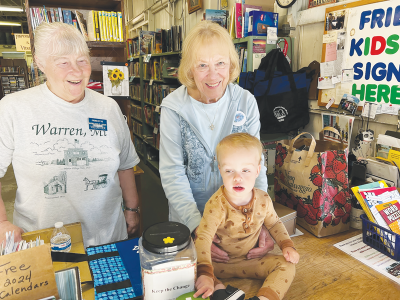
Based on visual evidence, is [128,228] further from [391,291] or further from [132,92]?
[132,92]

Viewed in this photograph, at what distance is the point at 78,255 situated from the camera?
0.91 m

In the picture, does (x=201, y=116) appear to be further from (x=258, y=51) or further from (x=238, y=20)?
(x=238, y=20)

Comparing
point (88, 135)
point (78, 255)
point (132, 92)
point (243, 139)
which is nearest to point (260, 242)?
point (243, 139)

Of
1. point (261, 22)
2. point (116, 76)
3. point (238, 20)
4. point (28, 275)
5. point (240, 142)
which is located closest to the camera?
point (28, 275)

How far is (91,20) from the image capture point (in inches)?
95.2

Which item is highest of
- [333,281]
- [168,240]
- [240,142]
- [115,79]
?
[115,79]

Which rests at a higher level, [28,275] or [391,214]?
[28,275]

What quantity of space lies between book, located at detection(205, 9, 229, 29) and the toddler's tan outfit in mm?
2672

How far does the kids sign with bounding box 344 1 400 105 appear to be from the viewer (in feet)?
5.75

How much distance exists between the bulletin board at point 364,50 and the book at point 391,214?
0.79 metres

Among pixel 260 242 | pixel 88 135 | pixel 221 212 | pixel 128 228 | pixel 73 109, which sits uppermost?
pixel 73 109

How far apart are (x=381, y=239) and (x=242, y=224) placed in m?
0.74

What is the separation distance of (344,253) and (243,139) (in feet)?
2.50

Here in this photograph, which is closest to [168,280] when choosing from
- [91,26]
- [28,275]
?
[28,275]
